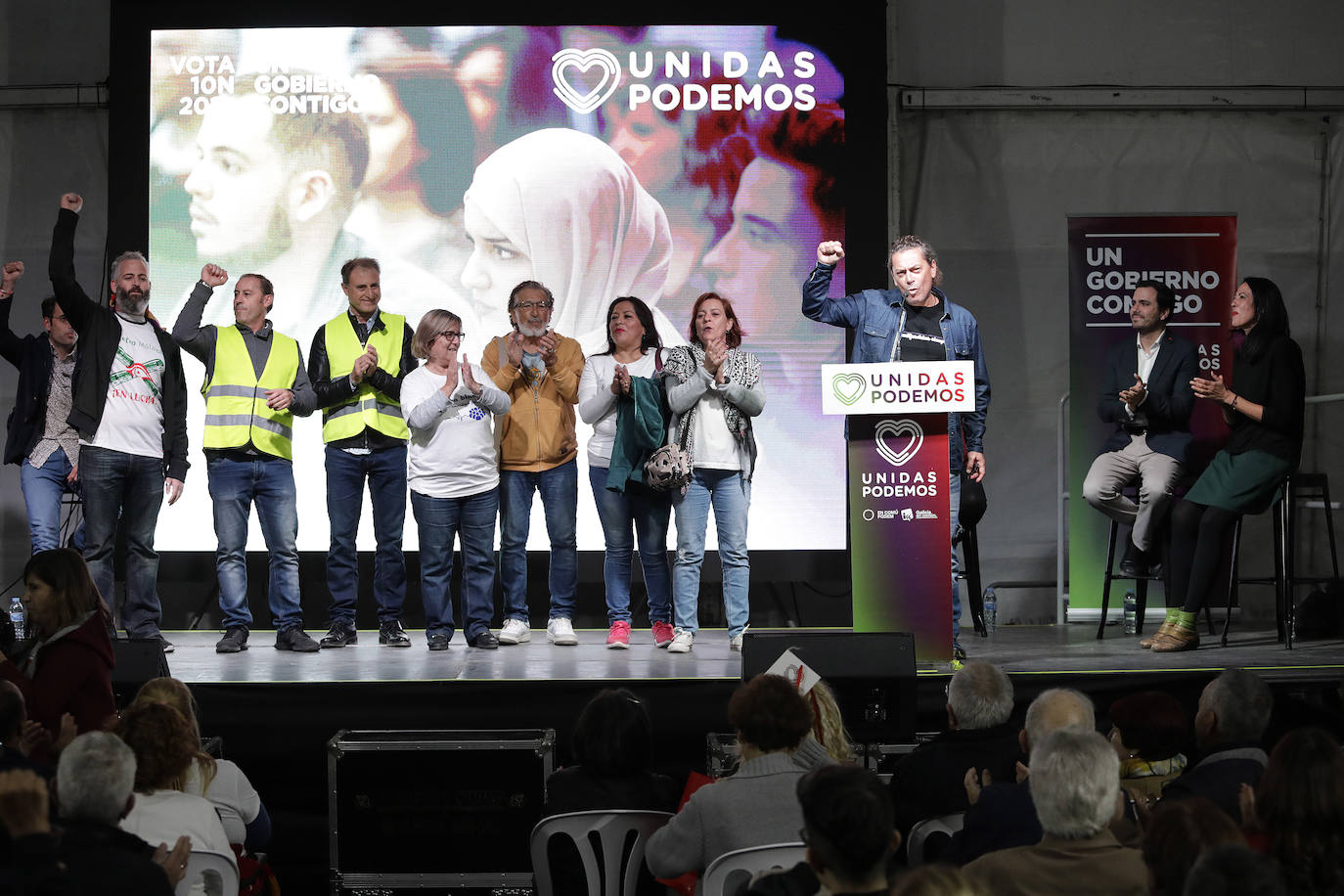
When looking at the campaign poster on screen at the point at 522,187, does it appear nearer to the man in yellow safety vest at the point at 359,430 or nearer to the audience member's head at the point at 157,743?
the man in yellow safety vest at the point at 359,430

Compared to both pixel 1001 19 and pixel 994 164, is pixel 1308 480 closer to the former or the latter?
pixel 994 164

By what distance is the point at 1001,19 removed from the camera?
8.22m

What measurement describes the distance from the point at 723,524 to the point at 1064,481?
10.2 ft

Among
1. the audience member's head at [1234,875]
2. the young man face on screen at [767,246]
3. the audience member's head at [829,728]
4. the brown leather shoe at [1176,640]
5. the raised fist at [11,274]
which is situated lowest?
the brown leather shoe at [1176,640]

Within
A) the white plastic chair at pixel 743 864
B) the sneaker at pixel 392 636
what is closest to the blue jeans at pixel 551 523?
the sneaker at pixel 392 636

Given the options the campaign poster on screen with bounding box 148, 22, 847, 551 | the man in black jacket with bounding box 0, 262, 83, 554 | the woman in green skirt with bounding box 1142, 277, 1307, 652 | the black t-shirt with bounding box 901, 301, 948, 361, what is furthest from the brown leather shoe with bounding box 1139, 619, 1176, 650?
the man in black jacket with bounding box 0, 262, 83, 554

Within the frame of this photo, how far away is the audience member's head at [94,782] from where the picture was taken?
2.50m

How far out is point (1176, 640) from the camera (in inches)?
224

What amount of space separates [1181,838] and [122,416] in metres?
4.61

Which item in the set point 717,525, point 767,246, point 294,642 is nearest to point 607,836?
point 717,525

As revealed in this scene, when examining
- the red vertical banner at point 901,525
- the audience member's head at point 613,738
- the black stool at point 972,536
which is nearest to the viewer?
the audience member's head at point 613,738

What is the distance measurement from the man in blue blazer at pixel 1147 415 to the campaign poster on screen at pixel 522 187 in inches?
60.9

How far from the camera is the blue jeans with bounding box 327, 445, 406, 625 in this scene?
5996 millimetres

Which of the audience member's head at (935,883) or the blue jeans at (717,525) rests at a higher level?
the blue jeans at (717,525)
